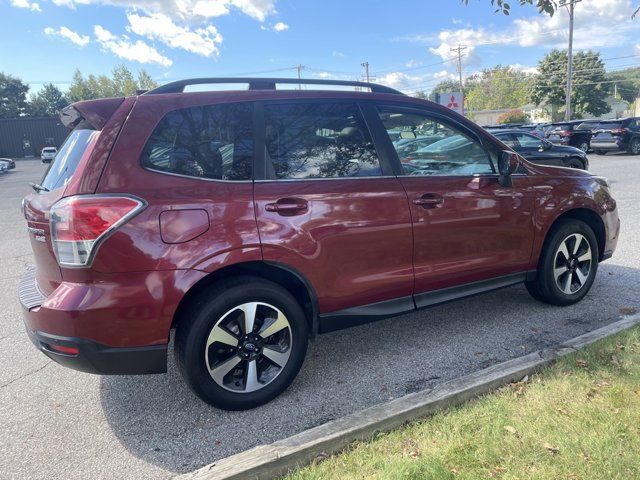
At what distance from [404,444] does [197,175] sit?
186cm

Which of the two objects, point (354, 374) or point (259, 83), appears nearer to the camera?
point (259, 83)

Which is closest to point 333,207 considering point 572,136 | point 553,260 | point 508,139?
point 553,260

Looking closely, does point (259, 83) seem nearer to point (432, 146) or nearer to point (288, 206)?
point (288, 206)

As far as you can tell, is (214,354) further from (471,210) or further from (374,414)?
(471,210)

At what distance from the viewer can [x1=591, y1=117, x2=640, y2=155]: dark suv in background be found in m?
22.3

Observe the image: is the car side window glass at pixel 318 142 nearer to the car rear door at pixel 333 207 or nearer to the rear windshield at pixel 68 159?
the car rear door at pixel 333 207

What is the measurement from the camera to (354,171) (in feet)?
10.7

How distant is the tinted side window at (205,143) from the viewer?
107 inches

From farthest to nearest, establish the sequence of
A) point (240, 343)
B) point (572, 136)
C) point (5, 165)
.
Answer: point (5, 165)
point (572, 136)
point (240, 343)

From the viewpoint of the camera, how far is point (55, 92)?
279 ft

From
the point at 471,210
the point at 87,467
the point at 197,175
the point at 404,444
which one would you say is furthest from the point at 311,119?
the point at 87,467

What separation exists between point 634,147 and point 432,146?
2394 cm

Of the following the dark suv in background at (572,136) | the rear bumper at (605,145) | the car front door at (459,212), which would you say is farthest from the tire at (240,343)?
the rear bumper at (605,145)

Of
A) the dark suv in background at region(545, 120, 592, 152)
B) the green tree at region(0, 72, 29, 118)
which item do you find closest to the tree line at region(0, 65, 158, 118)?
the green tree at region(0, 72, 29, 118)
